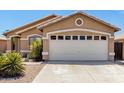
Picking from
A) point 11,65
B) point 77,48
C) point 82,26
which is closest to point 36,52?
point 77,48

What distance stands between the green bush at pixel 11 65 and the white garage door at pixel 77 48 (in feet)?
30.5

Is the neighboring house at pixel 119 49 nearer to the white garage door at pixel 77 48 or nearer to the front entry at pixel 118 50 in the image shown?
the front entry at pixel 118 50

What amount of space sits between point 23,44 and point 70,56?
8485 mm

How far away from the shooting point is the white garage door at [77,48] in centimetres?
2419

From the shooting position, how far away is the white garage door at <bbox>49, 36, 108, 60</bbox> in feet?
79.4

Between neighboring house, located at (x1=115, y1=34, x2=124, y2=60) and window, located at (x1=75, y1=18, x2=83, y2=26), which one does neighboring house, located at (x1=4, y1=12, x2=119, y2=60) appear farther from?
neighboring house, located at (x1=115, y1=34, x2=124, y2=60)

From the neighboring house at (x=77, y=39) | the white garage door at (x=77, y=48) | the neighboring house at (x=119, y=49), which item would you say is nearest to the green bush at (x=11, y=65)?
the neighboring house at (x=77, y=39)

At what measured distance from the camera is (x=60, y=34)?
24.3 meters

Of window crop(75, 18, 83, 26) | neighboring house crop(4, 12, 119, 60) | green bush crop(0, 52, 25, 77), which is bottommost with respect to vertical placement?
green bush crop(0, 52, 25, 77)

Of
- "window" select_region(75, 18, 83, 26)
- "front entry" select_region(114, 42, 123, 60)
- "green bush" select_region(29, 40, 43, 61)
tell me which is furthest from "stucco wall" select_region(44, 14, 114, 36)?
"front entry" select_region(114, 42, 123, 60)

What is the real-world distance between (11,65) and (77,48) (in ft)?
34.8

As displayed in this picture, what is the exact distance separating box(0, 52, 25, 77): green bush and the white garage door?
9.31 m
